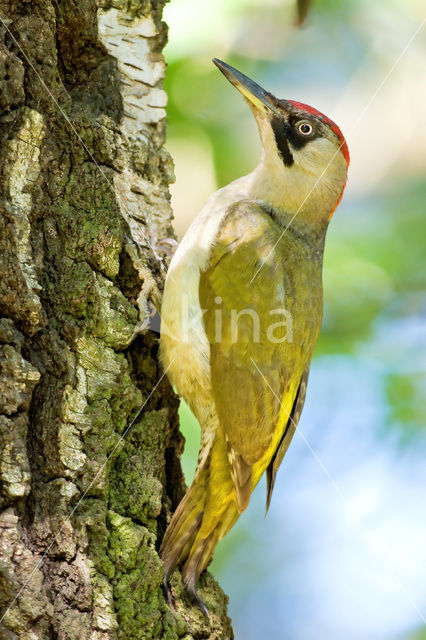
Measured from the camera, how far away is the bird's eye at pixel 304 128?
3.29 m

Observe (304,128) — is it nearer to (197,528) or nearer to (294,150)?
(294,150)

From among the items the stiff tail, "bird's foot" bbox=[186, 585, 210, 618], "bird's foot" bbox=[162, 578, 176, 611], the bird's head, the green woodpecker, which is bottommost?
"bird's foot" bbox=[162, 578, 176, 611]

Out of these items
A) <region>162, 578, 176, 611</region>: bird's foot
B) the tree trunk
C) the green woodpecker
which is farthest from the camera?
the green woodpecker

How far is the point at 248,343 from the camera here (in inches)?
106

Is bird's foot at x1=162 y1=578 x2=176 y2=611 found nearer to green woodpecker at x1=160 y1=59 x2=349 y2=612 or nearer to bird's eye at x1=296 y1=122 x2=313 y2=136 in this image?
green woodpecker at x1=160 y1=59 x2=349 y2=612

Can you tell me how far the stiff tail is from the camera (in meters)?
2.40

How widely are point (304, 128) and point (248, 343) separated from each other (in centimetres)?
117

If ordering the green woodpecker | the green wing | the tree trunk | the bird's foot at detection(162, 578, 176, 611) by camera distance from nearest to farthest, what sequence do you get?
the tree trunk
the bird's foot at detection(162, 578, 176, 611)
the green woodpecker
the green wing

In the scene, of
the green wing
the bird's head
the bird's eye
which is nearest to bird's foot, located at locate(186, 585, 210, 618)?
the green wing

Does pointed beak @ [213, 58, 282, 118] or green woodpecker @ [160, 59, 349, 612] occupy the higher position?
pointed beak @ [213, 58, 282, 118]

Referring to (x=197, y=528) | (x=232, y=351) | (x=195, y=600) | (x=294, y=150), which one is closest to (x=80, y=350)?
(x=232, y=351)

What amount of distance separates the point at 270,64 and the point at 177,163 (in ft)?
4.08

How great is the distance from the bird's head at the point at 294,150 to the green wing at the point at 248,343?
0.48 meters

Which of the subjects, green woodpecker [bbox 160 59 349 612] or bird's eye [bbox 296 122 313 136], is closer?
green woodpecker [bbox 160 59 349 612]
